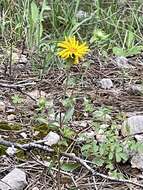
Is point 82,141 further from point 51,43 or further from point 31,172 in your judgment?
point 51,43

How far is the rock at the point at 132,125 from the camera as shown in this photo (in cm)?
200

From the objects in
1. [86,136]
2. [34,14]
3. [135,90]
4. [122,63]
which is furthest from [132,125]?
[34,14]

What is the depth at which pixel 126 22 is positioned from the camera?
3.16 m

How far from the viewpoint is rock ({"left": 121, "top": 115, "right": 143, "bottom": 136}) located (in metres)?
2.00

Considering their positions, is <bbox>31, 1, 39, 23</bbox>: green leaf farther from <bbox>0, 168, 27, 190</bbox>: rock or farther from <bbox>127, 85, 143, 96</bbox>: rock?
<bbox>0, 168, 27, 190</bbox>: rock

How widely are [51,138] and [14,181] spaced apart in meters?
0.29

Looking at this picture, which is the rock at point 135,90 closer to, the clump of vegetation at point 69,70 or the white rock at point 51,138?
the clump of vegetation at point 69,70

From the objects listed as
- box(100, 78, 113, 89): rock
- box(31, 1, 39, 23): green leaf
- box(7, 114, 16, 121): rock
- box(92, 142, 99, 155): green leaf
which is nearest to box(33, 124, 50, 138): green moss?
box(7, 114, 16, 121): rock

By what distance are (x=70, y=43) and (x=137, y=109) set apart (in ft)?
2.35

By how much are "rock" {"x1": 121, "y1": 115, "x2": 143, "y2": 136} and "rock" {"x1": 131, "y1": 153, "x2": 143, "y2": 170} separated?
0.14m

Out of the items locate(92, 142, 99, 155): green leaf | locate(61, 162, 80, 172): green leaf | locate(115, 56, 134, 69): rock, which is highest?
locate(115, 56, 134, 69): rock

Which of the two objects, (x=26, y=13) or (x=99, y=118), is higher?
(x=26, y=13)

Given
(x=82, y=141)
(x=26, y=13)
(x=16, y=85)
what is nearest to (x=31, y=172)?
(x=82, y=141)

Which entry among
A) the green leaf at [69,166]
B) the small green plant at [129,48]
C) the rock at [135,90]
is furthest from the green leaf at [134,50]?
the green leaf at [69,166]
